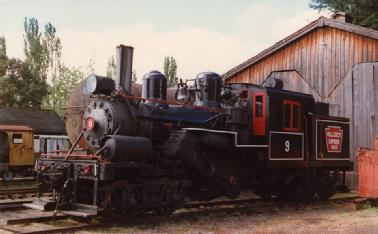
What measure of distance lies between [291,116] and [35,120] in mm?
24467

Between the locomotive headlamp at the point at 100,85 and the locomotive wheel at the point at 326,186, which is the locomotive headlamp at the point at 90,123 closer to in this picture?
the locomotive headlamp at the point at 100,85

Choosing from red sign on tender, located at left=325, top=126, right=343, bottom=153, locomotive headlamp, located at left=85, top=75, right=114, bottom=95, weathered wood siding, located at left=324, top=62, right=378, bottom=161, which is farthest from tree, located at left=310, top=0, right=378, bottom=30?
locomotive headlamp, located at left=85, top=75, right=114, bottom=95

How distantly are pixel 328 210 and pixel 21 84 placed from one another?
40.1 metres

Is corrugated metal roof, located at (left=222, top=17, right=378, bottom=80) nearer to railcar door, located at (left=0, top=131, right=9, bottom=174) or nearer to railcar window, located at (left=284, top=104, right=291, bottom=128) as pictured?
railcar window, located at (left=284, top=104, right=291, bottom=128)

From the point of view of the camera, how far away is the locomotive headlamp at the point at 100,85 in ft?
32.6

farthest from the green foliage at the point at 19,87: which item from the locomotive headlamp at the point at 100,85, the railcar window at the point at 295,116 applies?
the locomotive headlamp at the point at 100,85

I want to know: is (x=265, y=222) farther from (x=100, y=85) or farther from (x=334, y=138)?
(x=334, y=138)

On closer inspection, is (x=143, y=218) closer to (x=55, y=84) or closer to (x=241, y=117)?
(x=241, y=117)

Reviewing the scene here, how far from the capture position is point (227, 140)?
11.7 meters

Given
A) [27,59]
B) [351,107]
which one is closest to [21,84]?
[27,59]

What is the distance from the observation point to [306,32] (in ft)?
63.8

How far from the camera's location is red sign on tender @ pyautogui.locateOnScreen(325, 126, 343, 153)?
47.2 ft

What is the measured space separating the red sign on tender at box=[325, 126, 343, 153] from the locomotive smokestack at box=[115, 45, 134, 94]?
21.3 ft

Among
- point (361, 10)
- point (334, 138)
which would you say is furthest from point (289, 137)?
point (361, 10)
